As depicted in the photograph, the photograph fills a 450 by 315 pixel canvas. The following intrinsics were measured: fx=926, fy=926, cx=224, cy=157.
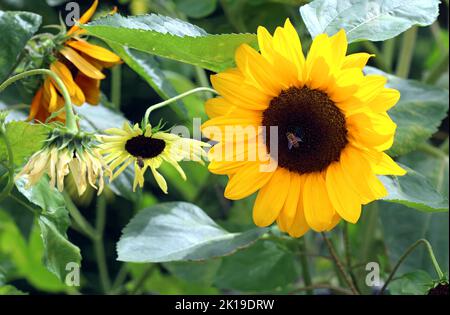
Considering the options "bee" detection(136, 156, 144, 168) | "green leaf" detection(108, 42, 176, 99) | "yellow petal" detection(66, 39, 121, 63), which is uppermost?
"yellow petal" detection(66, 39, 121, 63)

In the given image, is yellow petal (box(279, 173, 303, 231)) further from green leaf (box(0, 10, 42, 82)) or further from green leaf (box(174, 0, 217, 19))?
green leaf (box(174, 0, 217, 19))

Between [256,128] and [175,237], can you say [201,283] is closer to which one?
[175,237]

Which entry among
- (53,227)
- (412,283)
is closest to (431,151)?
(412,283)

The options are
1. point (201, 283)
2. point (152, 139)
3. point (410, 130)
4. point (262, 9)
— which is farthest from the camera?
point (262, 9)

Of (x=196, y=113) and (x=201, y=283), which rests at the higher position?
(x=196, y=113)

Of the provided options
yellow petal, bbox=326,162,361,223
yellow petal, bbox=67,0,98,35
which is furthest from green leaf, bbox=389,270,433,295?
yellow petal, bbox=67,0,98,35

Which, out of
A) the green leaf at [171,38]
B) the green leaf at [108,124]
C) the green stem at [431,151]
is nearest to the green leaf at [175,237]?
the green leaf at [108,124]
